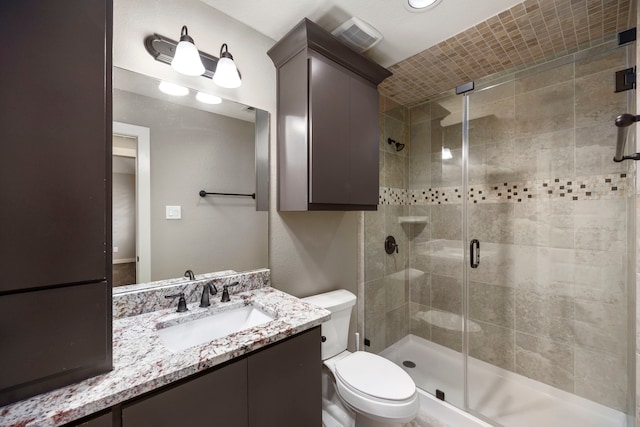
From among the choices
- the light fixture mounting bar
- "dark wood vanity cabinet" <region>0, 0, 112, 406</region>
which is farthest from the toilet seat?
the light fixture mounting bar

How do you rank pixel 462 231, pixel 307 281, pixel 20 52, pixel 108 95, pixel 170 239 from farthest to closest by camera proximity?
pixel 462 231, pixel 307 281, pixel 170 239, pixel 108 95, pixel 20 52

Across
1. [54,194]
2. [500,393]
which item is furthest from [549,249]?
[54,194]

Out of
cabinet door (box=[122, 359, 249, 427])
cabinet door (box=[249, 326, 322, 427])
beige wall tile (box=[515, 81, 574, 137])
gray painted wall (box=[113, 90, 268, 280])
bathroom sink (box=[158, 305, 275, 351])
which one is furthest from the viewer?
beige wall tile (box=[515, 81, 574, 137])

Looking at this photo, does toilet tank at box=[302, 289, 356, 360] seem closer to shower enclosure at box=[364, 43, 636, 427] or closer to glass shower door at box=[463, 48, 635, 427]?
shower enclosure at box=[364, 43, 636, 427]

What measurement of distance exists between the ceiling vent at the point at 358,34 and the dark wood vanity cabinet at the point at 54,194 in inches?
45.0

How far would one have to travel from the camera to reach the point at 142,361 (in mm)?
739

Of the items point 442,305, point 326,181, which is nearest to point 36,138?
point 326,181

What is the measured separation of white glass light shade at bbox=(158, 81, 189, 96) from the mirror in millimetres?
18

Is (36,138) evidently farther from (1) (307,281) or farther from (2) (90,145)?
(1) (307,281)

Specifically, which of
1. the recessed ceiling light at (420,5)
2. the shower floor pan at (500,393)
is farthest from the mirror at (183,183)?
the shower floor pan at (500,393)

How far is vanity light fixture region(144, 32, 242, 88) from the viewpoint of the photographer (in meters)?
1.14

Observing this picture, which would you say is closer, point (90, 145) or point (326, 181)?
point (90, 145)

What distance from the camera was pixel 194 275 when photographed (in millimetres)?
1285

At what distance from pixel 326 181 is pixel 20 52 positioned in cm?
112
